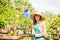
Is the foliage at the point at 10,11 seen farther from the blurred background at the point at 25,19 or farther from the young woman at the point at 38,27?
the young woman at the point at 38,27

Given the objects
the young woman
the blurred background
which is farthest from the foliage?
the young woman

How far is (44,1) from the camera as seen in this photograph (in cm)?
311

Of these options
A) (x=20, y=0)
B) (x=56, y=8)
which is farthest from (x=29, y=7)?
(x=56, y=8)

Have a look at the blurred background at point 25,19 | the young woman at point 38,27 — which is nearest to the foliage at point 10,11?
the blurred background at point 25,19

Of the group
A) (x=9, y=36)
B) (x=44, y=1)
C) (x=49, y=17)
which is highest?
(x=44, y=1)

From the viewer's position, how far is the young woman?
2.99 metres

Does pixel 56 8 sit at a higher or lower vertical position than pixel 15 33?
higher

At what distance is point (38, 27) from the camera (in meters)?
3.02

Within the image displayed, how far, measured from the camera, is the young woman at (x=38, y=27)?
2.99 meters

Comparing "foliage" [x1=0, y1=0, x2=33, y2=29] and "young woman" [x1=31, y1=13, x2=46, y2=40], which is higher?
"foliage" [x1=0, y1=0, x2=33, y2=29]

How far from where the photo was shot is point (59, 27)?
119 inches

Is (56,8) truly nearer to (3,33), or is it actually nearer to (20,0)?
(20,0)

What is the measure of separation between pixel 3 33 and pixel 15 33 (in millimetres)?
140

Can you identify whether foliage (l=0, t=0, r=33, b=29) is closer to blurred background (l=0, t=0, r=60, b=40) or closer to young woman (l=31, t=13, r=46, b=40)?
blurred background (l=0, t=0, r=60, b=40)
